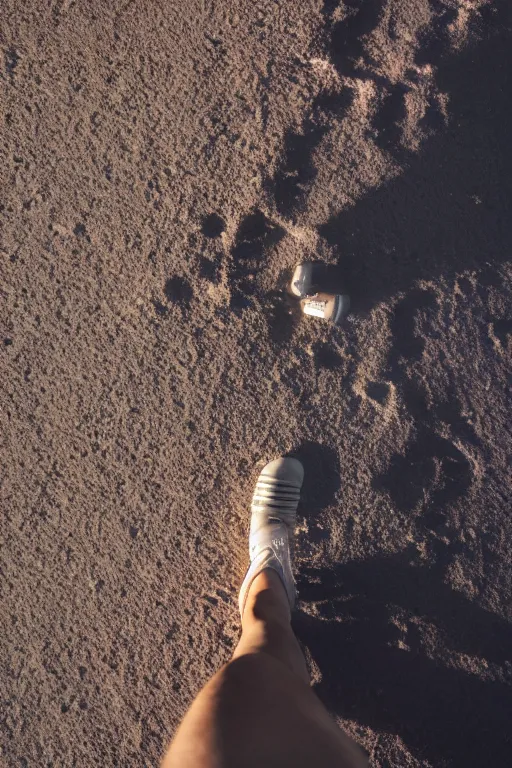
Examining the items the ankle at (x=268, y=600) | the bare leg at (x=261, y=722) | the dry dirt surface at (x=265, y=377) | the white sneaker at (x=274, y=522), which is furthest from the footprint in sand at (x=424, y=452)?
the bare leg at (x=261, y=722)

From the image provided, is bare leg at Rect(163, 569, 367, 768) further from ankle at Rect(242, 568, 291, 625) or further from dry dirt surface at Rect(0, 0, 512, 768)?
dry dirt surface at Rect(0, 0, 512, 768)

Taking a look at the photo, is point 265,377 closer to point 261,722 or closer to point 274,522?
point 274,522

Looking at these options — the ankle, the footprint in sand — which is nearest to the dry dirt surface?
the footprint in sand

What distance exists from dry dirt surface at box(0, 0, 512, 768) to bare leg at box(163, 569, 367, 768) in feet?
1.20

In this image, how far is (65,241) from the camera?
87.4 inches

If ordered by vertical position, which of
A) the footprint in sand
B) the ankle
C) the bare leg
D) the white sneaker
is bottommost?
the bare leg

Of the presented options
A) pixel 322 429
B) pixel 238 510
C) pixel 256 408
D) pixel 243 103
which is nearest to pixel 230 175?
pixel 243 103

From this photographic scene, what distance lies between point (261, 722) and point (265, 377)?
3.91 feet

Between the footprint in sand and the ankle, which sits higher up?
the footprint in sand

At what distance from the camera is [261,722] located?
1502 millimetres

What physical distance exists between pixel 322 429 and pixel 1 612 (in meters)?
1.54

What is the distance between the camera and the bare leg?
144 centimetres

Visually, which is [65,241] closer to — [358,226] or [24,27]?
[24,27]

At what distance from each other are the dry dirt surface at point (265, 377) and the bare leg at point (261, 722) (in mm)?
365
